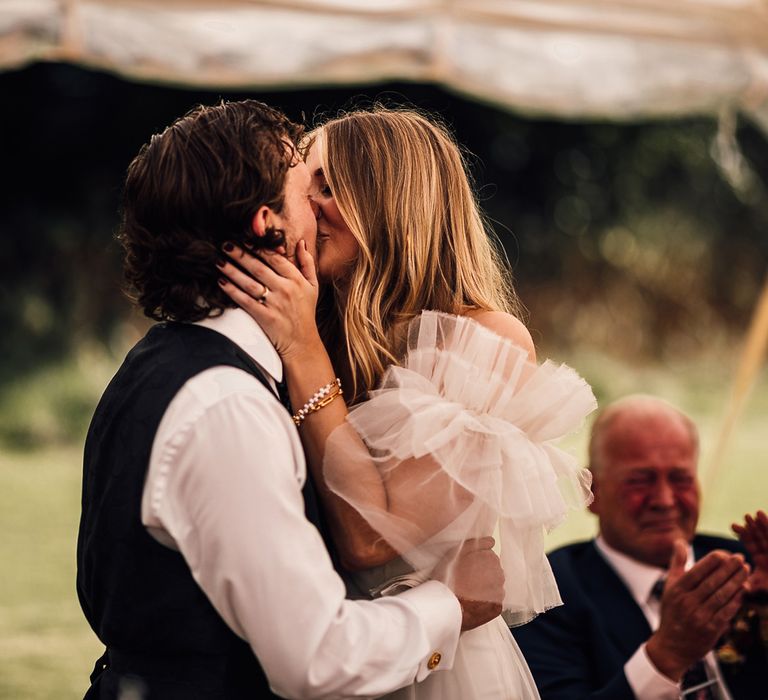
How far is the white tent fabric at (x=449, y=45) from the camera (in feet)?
11.6

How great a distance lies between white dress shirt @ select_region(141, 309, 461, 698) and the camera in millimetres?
1677

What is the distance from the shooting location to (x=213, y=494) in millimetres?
1688

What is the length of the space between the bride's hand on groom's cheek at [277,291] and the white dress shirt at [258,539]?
0.72 feet

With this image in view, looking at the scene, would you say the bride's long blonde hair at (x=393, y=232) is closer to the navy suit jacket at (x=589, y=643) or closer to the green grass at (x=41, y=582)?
the navy suit jacket at (x=589, y=643)

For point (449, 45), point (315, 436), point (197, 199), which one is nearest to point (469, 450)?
point (315, 436)

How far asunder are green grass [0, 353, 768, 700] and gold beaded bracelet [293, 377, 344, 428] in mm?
675

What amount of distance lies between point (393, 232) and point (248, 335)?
1.91 ft

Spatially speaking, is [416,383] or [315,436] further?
[416,383]

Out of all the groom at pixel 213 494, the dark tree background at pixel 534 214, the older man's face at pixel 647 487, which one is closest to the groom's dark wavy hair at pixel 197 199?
the groom at pixel 213 494

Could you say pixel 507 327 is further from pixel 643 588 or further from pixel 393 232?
pixel 643 588

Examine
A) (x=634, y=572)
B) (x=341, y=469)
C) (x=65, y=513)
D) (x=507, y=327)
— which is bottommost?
(x=65, y=513)

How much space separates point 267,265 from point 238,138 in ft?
0.83

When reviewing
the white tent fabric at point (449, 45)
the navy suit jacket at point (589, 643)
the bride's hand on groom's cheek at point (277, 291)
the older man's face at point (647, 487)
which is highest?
the white tent fabric at point (449, 45)

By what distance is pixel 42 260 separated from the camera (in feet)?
31.5
